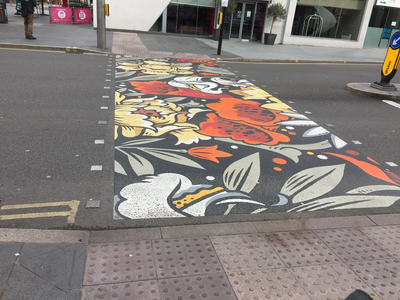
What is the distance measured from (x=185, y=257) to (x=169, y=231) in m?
0.41

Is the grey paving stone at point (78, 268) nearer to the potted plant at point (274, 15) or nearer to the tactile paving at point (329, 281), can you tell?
the tactile paving at point (329, 281)

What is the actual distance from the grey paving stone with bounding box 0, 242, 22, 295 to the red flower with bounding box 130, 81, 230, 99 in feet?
18.4

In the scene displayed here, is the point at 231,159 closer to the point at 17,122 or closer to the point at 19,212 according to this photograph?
the point at 19,212

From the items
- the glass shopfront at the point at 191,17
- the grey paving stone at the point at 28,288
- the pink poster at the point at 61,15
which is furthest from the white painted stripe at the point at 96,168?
the pink poster at the point at 61,15

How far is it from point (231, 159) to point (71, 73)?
21.5 ft

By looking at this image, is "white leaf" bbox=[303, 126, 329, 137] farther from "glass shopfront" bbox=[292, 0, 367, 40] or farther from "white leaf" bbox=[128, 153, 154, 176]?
"glass shopfront" bbox=[292, 0, 367, 40]

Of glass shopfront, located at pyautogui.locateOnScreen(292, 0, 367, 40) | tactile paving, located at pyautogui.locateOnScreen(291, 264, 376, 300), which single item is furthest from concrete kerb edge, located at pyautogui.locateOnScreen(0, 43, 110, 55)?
glass shopfront, located at pyautogui.locateOnScreen(292, 0, 367, 40)

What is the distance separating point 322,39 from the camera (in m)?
22.2

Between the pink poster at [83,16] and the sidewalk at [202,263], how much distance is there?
2178cm

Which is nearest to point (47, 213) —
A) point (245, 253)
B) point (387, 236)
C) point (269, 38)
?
point (245, 253)

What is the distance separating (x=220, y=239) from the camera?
315 centimetres

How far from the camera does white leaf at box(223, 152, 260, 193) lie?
4.14 m

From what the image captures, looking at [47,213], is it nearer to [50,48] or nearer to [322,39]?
[50,48]

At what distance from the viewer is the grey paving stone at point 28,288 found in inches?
92.4
